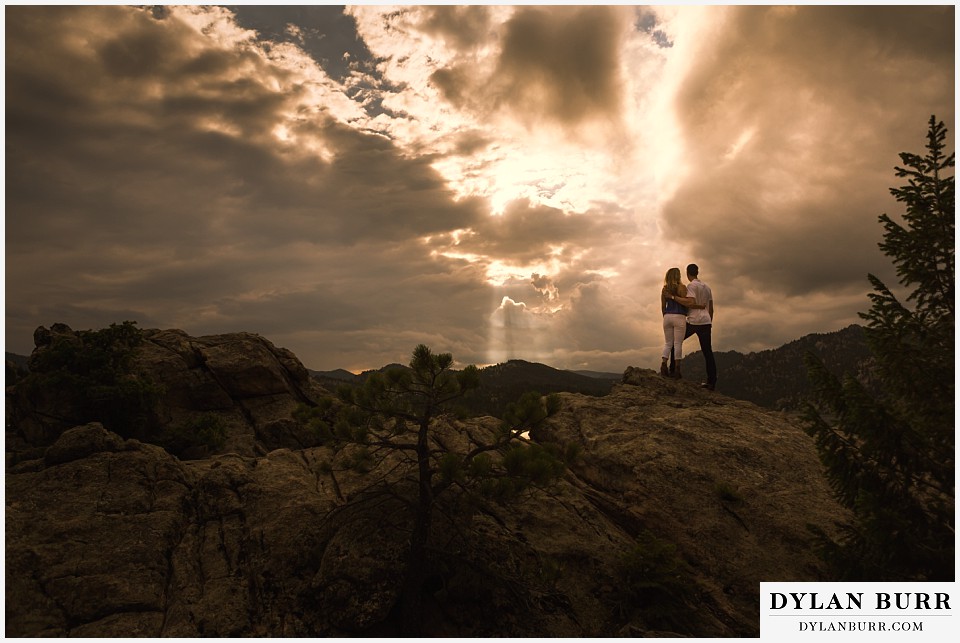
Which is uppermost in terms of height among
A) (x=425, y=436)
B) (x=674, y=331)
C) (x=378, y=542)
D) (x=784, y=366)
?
(x=784, y=366)

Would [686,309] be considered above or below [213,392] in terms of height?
above

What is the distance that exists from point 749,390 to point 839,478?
557 feet

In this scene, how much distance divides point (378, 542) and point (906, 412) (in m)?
11.2

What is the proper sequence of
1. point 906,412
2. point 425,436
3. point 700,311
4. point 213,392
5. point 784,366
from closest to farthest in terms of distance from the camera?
point 906,412 < point 425,436 < point 700,311 < point 213,392 < point 784,366

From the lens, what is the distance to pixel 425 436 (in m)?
11.0

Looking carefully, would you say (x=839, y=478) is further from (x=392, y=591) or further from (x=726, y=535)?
(x=392, y=591)

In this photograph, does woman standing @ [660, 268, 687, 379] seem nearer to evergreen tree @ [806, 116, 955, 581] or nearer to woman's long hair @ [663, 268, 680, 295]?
woman's long hair @ [663, 268, 680, 295]

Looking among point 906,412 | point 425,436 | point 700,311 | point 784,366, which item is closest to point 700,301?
point 700,311

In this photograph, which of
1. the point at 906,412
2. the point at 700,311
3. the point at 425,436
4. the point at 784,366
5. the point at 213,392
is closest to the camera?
the point at 906,412

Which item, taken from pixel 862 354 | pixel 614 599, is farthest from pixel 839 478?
pixel 862 354

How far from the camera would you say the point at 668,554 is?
1111 cm

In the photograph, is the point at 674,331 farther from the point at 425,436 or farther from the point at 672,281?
the point at 425,436

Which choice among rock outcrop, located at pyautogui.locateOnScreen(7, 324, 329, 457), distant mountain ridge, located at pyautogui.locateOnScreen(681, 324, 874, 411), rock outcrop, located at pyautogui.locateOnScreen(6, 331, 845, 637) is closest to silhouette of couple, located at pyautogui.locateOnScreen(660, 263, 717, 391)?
rock outcrop, located at pyautogui.locateOnScreen(6, 331, 845, 637)

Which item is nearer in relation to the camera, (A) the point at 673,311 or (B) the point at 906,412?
(B) the point at 906,412
